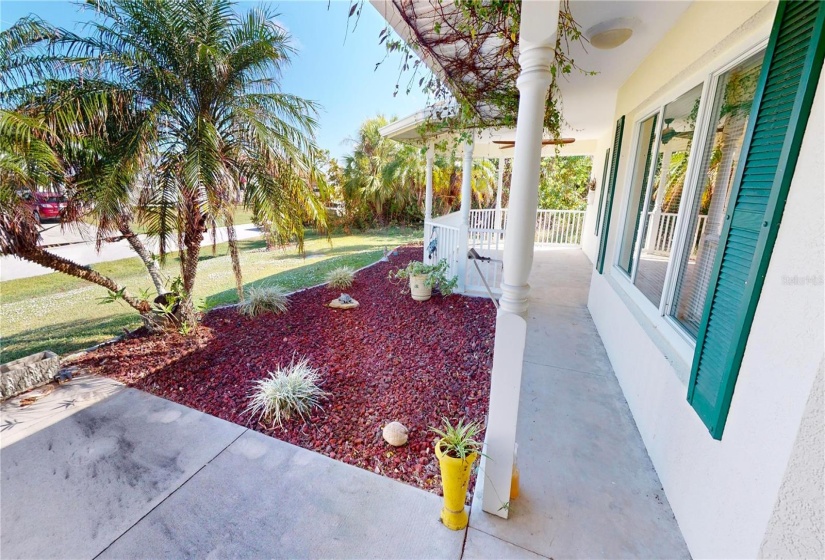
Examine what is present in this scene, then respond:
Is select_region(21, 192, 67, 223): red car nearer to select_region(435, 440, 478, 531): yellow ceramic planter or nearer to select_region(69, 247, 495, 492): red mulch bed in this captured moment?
select_region(69, 247, 495, 492): red mulch bed

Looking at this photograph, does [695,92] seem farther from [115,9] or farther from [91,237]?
[91,237]

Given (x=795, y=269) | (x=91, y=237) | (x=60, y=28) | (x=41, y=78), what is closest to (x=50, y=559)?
(x=91, y=237)

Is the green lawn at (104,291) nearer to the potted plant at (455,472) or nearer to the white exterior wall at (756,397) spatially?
the potted plant at (455,472)

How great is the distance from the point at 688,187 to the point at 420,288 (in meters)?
3.42

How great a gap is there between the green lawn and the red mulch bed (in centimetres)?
103

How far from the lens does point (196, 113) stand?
3625 millimetres

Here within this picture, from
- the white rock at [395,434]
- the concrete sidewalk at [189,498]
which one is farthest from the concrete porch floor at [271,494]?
the white rock at [395,434]

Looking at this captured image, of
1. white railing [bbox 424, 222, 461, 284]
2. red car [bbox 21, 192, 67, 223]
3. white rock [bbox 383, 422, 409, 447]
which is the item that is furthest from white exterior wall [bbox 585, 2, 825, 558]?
red car [bbox 21, 192, 67, 223]

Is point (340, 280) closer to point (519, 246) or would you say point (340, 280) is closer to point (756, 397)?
point (519, 246)

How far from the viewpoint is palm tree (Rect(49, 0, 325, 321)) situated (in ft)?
10.7

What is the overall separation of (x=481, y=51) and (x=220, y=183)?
2806mm

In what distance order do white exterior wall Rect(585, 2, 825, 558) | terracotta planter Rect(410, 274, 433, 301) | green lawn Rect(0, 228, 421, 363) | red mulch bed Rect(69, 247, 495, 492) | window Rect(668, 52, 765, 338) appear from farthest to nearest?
1. terracotta planter Rect(410, 274, 433, 301)
2. green lawn Rect(0, 228, 421, 363)
3. red mulch bed Rect(69, 247, 495, 492)
4. window Rect(668, 52, 765, 338)
5. white exterior wall Rect(585, 2, 825, 558)

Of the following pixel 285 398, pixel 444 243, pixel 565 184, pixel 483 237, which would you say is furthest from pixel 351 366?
pixel 565 184

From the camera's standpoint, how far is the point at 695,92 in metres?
2.44
